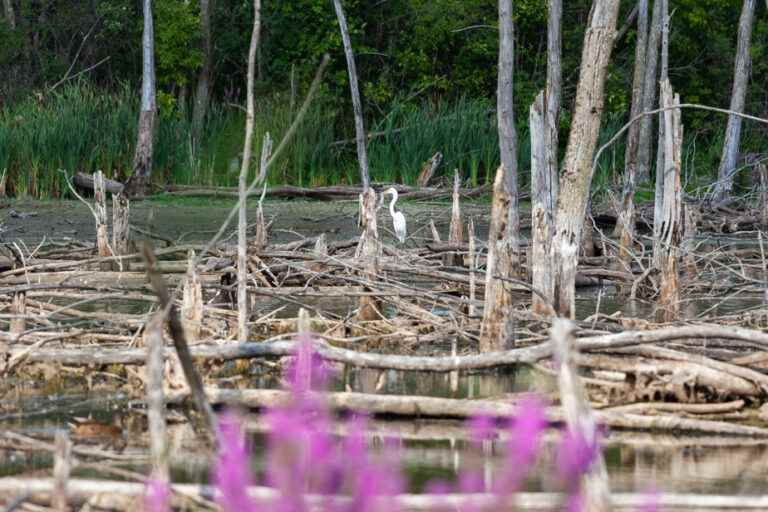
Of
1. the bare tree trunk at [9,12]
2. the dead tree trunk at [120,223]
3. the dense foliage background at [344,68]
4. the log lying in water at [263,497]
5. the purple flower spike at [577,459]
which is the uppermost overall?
the bare tree trunk at [9,12]

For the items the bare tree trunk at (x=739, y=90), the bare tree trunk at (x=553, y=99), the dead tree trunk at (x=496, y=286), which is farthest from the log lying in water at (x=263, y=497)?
the bare tree trunk at (x=739, y=90)

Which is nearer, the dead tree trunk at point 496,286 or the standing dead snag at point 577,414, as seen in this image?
the standing dead snag at point 577,414

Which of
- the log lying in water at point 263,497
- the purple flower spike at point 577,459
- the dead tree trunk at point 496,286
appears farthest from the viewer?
the dead tree trunk at point 496,286

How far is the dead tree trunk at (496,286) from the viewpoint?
6984 millimetres

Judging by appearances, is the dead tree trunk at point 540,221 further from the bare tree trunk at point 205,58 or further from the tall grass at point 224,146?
the bare tree trunk at point 205,58

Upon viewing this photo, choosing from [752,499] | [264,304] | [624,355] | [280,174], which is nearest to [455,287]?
[264,304]

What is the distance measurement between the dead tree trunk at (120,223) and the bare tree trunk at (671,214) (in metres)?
4.96

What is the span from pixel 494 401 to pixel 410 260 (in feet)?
16.8

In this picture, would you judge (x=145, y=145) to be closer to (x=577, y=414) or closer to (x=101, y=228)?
(x=101, y=228)

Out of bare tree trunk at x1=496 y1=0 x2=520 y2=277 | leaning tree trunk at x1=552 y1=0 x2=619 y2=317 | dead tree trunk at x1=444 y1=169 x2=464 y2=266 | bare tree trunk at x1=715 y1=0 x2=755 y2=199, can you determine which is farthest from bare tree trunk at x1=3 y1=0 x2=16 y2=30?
leaning tree trunk at x1=552 y1=0 x2=619 y2=317

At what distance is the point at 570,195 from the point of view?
866cm

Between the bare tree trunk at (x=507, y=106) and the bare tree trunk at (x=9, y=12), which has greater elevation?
the bare tree trunk at (x=9, y=12)

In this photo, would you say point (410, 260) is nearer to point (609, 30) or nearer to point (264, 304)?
point (264, 304)

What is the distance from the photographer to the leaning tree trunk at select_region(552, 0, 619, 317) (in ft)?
28.2
